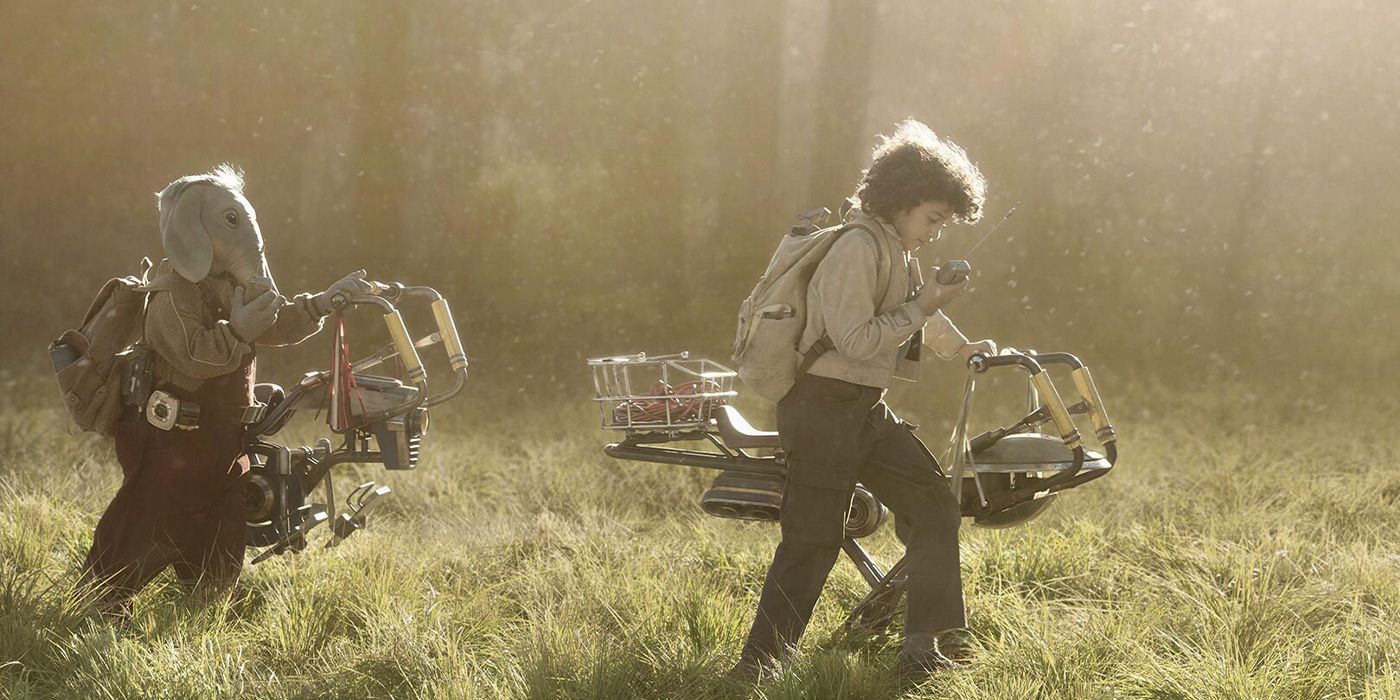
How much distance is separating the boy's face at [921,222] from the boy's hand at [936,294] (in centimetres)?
23

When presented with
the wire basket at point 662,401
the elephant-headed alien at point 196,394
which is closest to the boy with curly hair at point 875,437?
the wire basket at point 662,401

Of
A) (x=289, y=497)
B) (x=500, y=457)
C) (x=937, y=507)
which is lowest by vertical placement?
(x=500, y=457)

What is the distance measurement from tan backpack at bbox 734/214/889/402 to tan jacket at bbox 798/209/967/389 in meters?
0.03

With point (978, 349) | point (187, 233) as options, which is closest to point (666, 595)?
point (978, 349)

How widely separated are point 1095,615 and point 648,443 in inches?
66.2

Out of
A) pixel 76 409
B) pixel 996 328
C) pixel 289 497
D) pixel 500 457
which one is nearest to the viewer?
pixel 76 409

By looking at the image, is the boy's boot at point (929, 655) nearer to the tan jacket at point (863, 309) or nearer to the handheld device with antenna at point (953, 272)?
the tan jacket at point (863, 309)

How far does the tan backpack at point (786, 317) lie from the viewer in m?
3.97

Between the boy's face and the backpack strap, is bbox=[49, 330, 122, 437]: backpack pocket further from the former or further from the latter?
the boy's face

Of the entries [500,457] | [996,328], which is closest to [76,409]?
[500,457]

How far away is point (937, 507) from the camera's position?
13.3 ft

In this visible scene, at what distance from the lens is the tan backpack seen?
397 centimetres

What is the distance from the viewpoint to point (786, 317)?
398 centimetres

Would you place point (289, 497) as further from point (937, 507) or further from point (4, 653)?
point (937, 507)
